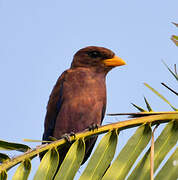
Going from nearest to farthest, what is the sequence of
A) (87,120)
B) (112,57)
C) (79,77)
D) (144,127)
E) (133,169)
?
(133,169), (144,127), (87,120), (79,77), (112,57)

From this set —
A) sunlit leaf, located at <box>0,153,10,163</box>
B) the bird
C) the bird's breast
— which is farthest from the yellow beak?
sunlit leaf, located at <box>0,153,10,163</box>

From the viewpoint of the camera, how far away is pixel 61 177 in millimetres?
2387

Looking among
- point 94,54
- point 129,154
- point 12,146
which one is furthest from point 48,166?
point 94,54

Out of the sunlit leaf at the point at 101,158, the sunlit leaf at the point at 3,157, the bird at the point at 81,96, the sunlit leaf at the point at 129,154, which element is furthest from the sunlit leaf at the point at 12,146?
the bird at the point at 81,96

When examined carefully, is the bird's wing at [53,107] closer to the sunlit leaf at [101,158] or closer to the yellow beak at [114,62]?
the yellow beak at [114,62]

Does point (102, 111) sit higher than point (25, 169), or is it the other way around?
point (25, 169)

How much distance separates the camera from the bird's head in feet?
19.6

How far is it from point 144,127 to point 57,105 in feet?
10.2

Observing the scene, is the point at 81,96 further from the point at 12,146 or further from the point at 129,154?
the point at 129,154

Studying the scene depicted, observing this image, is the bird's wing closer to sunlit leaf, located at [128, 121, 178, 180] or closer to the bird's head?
the bird's head

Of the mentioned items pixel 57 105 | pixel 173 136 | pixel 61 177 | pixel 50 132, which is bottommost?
pixel 50 132

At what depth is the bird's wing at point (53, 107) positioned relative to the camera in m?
5.53

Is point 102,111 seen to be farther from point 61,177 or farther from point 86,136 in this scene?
point 61,177

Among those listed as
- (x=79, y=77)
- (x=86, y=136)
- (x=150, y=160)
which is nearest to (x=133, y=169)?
(x=150, y=160)
